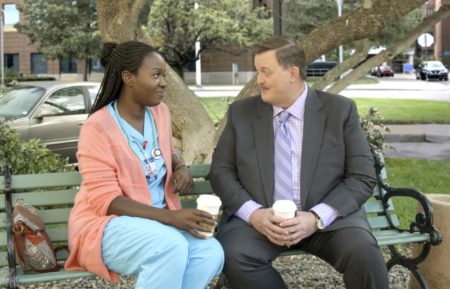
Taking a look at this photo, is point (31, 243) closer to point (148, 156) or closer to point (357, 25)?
point (148, 156)

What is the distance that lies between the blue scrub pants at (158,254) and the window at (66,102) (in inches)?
284

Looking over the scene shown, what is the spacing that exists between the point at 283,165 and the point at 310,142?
0.62ft

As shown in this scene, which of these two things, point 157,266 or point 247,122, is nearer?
point 157,266

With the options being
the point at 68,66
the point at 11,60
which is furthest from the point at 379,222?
the point at 11,60

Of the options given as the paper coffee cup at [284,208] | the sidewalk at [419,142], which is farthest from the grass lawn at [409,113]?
the paper coffee cup at [284,208]

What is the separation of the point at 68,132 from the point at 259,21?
3055 cm

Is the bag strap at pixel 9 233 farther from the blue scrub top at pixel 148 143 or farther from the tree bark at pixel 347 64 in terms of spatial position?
the tree bark at pixel 347 64

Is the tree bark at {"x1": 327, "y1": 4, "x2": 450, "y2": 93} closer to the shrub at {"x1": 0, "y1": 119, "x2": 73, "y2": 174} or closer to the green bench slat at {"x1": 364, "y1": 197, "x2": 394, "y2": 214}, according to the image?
the green bench slat at {"x1": 364, "y1": 197, "x2": 394, "y2": 214}

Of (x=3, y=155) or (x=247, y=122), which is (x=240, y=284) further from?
(x=3, y=155)

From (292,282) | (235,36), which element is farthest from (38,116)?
(235,36)

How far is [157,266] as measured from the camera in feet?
9.46

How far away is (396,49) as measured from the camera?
6.79 meters

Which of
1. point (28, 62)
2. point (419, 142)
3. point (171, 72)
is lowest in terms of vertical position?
point (419, 142)

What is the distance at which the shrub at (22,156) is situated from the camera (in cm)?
568
